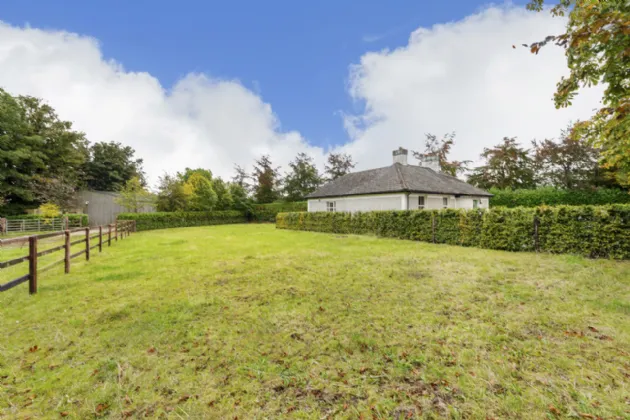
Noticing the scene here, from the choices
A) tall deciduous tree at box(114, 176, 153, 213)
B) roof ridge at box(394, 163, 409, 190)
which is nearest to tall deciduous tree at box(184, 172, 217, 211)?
tall deciduous tree at box(114, 176, 153, 213)

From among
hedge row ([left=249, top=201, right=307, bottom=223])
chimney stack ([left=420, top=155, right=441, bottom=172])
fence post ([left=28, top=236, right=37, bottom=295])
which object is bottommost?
fence post ([left=28, top=236, right=37, bottom=295])

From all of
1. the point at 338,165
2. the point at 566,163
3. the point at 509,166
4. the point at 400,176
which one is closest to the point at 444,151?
A: the point at 509,166

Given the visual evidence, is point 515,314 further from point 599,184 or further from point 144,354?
point 599,184

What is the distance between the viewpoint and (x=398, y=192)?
18.7 metres

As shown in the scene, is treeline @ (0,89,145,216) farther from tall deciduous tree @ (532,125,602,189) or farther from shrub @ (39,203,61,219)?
tall deciduous tree @ (532,125,602,189)

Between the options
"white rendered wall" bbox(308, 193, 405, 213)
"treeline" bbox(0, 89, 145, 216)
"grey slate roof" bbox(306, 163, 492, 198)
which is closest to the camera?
"white rendered wall" bbox(308, 193, 405, 213)

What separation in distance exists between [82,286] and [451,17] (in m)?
14.9

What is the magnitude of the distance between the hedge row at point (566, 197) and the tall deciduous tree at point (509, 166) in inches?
300

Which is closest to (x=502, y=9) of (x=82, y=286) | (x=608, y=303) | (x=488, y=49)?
(x=488, y=49)

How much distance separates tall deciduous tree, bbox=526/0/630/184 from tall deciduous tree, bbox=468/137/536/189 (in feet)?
106

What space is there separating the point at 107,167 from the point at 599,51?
53319 mm

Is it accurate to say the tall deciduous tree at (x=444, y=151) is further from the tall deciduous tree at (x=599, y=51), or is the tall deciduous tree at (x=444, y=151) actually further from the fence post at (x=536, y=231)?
the tall deciduous tree at (x=599, y=51)

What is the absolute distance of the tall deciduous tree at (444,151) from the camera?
124ft

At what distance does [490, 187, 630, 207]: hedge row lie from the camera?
899 inches
